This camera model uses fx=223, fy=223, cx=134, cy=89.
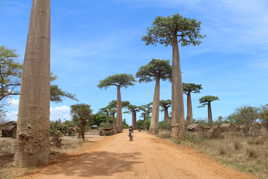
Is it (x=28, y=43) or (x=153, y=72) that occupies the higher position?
(x=153, y=72)

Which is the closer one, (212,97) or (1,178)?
(1,178)

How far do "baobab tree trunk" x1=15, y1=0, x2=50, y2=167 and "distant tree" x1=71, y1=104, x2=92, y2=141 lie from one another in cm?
871

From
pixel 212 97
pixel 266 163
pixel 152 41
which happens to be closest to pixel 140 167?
pixel 266 163

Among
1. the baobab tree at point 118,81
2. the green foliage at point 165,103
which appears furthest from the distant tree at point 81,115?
the green foliage at point 165,103

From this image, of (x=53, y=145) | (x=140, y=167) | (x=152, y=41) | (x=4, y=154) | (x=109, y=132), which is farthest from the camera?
(x=109, y=132)

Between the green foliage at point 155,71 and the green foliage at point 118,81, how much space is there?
4.12 m

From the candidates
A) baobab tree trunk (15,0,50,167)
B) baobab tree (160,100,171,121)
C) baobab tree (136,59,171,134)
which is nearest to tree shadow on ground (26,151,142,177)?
baobab tree trunk (15,0,50,167)

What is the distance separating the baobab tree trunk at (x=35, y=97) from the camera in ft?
23.2

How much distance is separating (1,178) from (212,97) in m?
31.6

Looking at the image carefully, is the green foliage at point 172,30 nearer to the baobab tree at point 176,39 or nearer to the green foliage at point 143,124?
the baobab tree at point 176,39

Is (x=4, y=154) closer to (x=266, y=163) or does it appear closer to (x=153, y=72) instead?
(x=266, y=163)

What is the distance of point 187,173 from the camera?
5.80m

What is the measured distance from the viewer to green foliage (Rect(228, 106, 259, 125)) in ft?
69.2

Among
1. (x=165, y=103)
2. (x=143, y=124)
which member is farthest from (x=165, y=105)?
(x=143, y=124)
